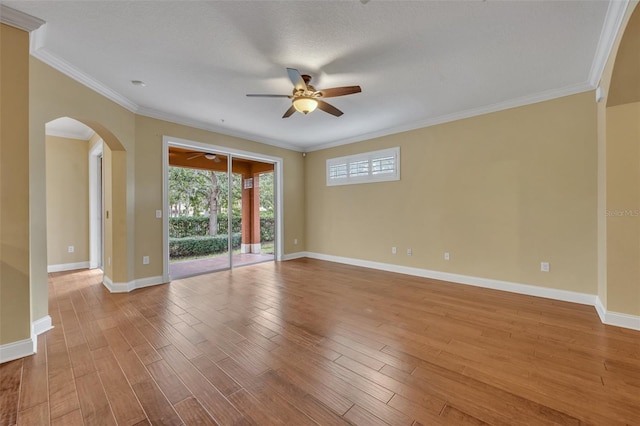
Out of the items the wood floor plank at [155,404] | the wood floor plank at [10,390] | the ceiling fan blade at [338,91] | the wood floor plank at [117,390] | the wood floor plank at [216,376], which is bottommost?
the wood floor plank at [216,376]

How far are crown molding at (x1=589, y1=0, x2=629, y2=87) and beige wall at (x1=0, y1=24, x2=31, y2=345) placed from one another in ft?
15.6

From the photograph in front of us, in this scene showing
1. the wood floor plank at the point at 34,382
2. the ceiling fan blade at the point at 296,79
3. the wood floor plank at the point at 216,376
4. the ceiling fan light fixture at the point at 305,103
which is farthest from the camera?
the ceiling fan light fixture at the point at 305,103

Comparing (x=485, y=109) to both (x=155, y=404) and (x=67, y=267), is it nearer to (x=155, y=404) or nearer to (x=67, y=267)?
(x=155, y=404)

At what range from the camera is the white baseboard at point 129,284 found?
390 centimetres

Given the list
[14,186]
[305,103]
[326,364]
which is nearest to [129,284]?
[14,186]

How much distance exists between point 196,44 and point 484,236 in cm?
448

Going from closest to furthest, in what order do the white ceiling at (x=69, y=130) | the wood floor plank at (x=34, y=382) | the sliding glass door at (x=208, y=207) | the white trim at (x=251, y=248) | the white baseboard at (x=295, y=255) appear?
the wood floor plank at (x=34, y=382) < the white ceiling at (x=69, y=130) < the sliding glass door at (x=208, y=207) < the white baseboard at (x=295, y=255) < the white trim at (x=251, y=248)

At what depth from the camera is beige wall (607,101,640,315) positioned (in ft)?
8.63

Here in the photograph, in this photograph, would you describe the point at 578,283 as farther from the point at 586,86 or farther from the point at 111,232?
the point at 111,232

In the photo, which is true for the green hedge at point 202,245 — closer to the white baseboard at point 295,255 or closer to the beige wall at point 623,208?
the white baseboard at point 295,255

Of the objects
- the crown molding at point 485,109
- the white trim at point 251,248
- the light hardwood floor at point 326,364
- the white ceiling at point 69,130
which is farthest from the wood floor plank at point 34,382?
the crown molding at point 485,109

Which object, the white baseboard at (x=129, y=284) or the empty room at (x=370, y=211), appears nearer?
the empty room at (x=370, y=211)

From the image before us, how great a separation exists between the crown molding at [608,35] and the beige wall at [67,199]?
26.1 feet

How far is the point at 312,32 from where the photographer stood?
7.52 ft
